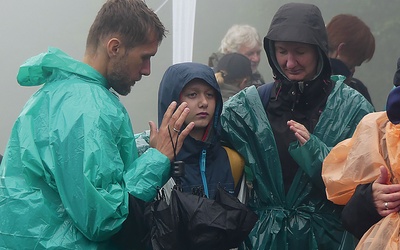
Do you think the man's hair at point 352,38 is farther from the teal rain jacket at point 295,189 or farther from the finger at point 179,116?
Answer: the finger at point 179,116

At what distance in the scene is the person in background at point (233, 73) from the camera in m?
5.03

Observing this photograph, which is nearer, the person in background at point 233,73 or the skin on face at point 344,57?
the skin on face at point 344,57

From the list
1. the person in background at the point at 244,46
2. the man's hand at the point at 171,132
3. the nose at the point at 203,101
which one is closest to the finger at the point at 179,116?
the man's hand at the point at 171,132

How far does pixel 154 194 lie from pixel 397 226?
0.89 m

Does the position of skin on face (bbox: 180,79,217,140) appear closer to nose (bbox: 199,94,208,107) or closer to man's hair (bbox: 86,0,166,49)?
nose (bbox: 199,94,208,107)

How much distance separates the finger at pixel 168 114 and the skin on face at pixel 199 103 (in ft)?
0.74

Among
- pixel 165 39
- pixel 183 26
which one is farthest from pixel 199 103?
pixel 165 39

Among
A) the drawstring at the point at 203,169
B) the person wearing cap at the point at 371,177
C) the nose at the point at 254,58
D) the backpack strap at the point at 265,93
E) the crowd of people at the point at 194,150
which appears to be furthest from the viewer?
the nose at the point at 254,58

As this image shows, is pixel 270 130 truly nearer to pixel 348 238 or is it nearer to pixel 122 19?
pixel 348 238

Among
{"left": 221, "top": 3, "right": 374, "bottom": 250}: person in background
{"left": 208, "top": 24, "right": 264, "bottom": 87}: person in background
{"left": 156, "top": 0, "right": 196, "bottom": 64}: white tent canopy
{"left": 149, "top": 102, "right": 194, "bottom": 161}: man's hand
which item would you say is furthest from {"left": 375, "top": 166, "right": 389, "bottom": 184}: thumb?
{"left": 156, "top": 0, "right": 196, "bottom": 64}: white tent canopy

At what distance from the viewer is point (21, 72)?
9.71ft

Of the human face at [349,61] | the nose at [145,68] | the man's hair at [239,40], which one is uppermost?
the nose at [145,68]

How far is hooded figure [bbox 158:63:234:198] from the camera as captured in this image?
3.10 metres

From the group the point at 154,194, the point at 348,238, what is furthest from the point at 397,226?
the point at 154,194
